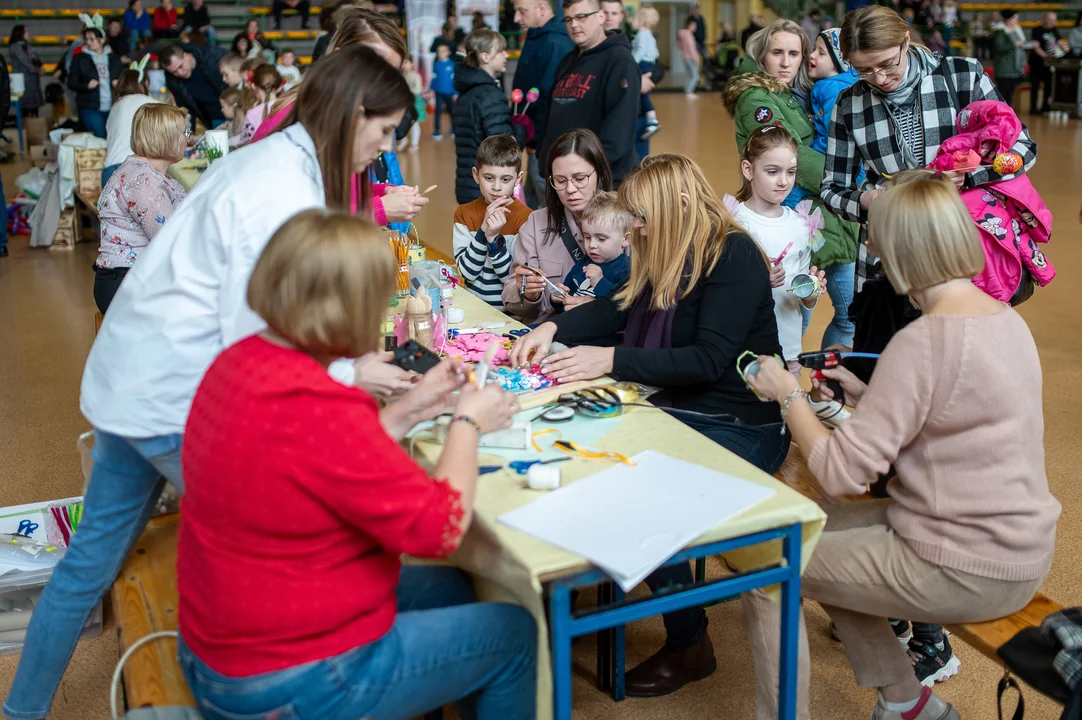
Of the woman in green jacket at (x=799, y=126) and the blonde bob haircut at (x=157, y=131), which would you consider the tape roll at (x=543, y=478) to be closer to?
the woman in green jacket at (x=799, y=126)

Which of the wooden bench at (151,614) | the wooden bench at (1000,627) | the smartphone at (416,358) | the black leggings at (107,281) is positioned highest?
the smartphone at (416,358)

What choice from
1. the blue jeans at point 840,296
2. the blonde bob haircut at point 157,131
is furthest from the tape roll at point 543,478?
the blonde bob haircut at point 157,131

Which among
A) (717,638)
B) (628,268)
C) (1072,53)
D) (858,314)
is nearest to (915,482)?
(858,314)

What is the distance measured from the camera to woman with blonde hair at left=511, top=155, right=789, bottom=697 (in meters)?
2.39

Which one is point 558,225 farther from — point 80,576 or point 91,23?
point 91,23

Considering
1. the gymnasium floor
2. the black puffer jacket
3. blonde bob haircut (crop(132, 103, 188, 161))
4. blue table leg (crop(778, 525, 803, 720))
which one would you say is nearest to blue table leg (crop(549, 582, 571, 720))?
blue table leg (crop(778, 525, 803, 720))

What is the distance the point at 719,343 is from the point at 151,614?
1.38m

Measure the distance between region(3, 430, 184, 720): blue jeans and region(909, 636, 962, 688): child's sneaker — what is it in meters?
1.75

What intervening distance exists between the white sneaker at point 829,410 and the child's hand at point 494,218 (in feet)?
5.18

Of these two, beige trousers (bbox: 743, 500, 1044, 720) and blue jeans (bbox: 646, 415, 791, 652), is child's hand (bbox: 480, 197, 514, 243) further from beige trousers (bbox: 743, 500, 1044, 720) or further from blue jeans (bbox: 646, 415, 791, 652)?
beige trousers (bbox: 743, 500, 1044, 720)

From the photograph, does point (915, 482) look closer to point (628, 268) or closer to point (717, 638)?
point (717, 638)

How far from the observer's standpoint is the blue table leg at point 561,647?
1605 millimetres

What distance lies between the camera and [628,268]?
3.23 meters

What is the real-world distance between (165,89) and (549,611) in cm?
941
